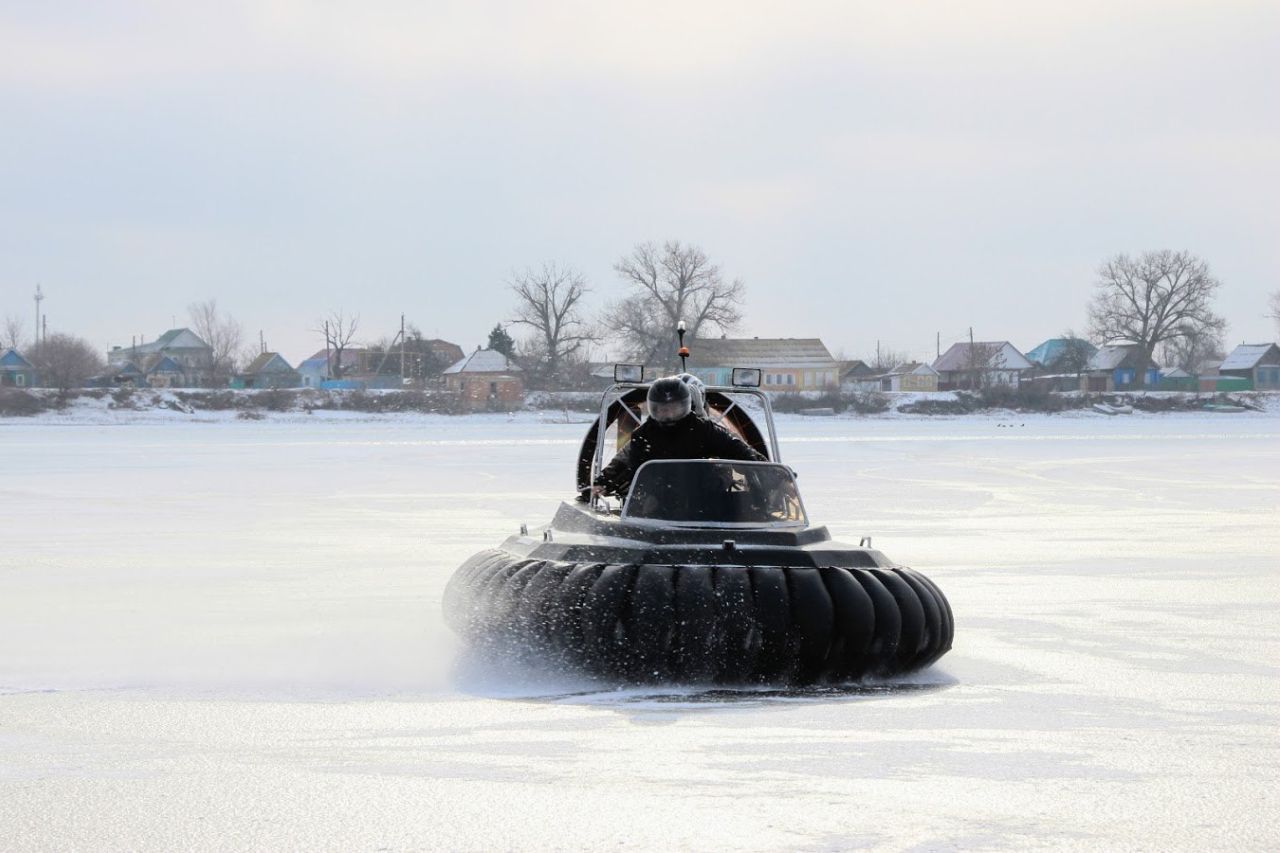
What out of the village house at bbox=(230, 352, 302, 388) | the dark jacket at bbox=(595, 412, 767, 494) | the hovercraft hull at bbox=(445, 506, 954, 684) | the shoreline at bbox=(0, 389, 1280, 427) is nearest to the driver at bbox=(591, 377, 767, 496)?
the dark jacket at bbox=(595, 412, 767, 494)

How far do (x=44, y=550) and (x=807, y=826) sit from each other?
8158 millimetres

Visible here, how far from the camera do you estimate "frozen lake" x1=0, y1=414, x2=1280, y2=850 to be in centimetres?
398

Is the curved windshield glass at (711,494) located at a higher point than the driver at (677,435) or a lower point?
lower

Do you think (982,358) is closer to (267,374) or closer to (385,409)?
(267,374)

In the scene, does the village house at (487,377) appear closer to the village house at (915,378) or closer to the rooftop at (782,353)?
the rooftop at (782,353)

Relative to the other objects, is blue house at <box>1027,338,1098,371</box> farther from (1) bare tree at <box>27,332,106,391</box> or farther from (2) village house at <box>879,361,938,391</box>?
(1) bare tree at <box>27,332,106,391</box>

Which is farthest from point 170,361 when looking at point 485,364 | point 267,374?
point 485,364

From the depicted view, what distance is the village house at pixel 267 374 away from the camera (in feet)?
309

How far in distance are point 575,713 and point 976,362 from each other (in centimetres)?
10194

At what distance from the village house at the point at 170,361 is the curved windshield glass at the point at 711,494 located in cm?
8915

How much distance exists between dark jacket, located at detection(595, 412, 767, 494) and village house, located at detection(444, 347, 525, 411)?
5868 cm

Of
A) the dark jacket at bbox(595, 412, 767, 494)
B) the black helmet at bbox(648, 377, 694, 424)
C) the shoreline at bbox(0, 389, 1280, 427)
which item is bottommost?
the shoreline at bbox(0, 389, 1280, 427)

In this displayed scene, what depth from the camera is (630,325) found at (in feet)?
236

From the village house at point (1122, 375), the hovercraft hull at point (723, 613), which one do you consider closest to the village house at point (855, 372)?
the village house at point (1122, 375)
